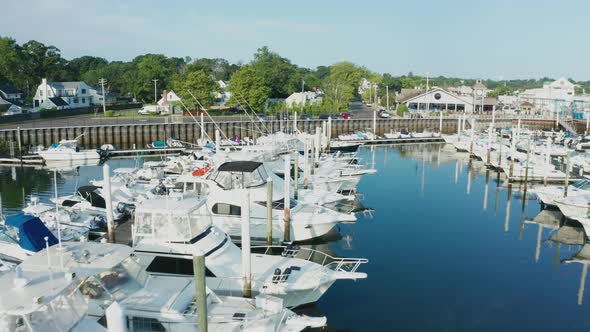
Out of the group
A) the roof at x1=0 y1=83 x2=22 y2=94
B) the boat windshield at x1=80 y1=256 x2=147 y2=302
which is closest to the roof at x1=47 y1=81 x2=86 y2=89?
the roof at x1=0 y1=83 x2=22 y2=94

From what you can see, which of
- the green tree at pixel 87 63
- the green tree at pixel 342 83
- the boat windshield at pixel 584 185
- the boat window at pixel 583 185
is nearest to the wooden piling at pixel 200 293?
the boat windshield at pixel 584 185

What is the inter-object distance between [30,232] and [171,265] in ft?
20.2

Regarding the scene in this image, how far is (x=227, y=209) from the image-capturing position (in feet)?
67.2

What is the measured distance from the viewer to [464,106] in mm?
85125

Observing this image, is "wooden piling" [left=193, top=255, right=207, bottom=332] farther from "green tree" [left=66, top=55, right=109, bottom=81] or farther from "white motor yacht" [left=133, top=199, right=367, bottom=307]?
"green tree" [left=66, top=55, right=109, bottom=81]

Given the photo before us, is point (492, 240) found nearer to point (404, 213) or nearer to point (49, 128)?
point (404, 213)

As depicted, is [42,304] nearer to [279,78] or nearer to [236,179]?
[236,179]

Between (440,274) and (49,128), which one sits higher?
(49,128)

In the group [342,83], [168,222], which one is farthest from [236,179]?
[342,83]

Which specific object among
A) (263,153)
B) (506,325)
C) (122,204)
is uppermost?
(263,153)

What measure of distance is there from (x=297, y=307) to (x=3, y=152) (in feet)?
134

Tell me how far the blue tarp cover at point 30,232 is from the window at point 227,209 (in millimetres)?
6260

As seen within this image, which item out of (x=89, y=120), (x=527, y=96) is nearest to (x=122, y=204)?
(x=89, y=120)

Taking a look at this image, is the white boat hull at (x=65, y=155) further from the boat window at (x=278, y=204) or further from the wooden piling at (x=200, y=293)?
the wooden piling at (x=200, y=293)
